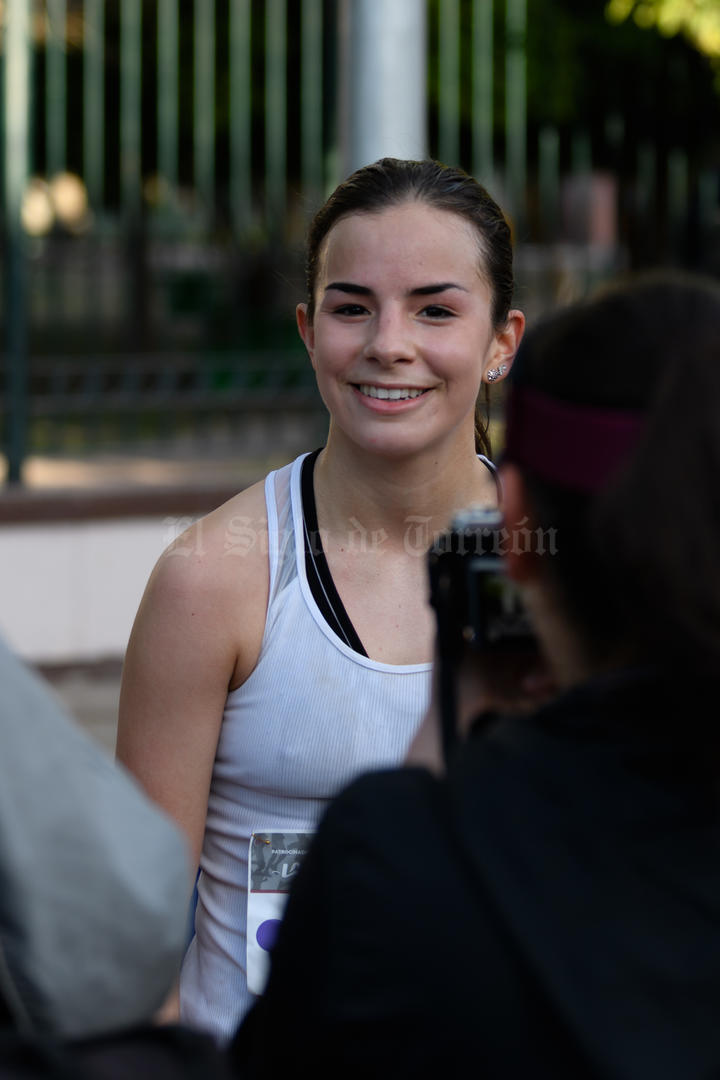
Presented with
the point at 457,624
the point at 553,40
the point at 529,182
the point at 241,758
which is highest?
the point at 553,40

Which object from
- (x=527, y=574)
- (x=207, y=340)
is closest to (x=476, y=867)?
(x=527, y=574)

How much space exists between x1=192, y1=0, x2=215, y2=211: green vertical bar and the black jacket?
5.65 m

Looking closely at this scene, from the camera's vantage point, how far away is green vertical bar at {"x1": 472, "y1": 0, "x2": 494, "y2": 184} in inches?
269

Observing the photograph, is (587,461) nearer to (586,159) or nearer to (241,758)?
(241,758)

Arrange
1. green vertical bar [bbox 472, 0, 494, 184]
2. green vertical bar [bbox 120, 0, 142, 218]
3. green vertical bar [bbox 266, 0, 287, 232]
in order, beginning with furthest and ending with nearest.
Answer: green vertical bar [bbox 472, 0, 494, 184] → green vertical bar [bbox 266, 0, 287, 232] → green vertical bar [bbox 120, 0, 142, 218]

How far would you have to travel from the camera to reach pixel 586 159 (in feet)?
24.4

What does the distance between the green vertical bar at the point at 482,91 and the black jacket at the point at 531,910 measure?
598cm

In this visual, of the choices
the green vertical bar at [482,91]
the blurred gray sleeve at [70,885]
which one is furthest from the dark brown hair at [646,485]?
the green vertical bar at [482,91]

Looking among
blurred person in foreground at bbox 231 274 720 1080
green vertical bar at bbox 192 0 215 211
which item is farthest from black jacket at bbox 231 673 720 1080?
green vertical bar at bbox 192 0 215 211

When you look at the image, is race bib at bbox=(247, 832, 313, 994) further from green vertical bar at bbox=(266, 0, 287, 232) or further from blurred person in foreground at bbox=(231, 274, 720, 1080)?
green vertical bar at bbox=(266, 0, 287, 232)

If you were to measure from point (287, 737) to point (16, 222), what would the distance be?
454 cm

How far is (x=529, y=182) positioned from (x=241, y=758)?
21.4 ft

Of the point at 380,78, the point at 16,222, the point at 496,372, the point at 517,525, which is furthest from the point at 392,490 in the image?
the point at 16,222

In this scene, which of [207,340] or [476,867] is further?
[207,340]
